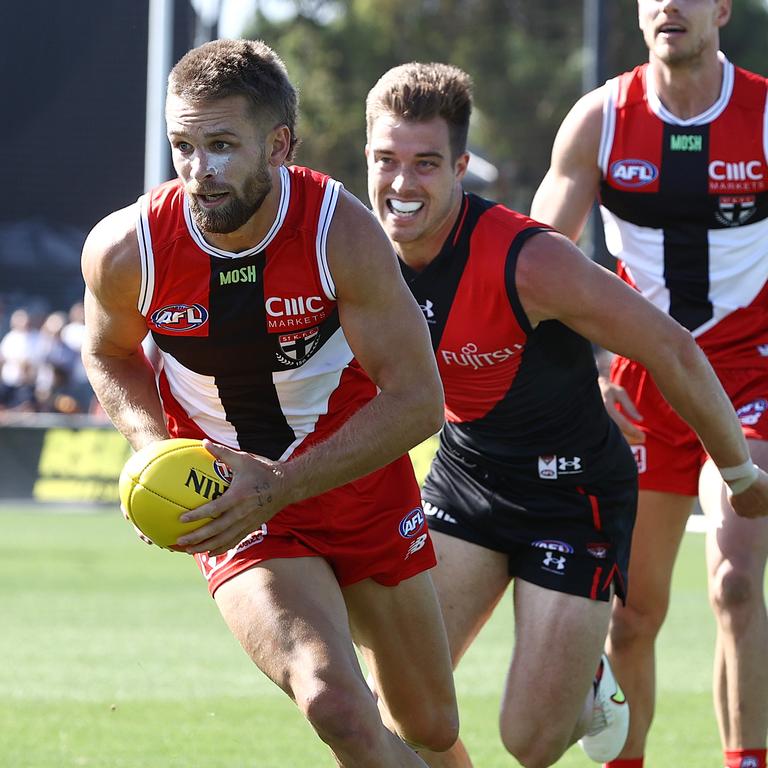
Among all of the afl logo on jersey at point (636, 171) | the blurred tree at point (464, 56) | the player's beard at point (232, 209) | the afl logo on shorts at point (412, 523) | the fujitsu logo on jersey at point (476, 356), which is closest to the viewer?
the player's beard at point (232, 209)

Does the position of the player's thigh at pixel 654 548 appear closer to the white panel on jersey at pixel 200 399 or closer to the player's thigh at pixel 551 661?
the player's thigh at pixel 551 661

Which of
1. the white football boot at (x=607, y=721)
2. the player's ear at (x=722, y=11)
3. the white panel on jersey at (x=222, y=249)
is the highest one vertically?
the player's ear at (x=722, y=11)

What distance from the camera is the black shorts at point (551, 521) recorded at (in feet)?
18.2

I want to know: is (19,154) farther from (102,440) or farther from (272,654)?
(272,654)

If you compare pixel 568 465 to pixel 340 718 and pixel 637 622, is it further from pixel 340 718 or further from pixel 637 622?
pixel 340 718

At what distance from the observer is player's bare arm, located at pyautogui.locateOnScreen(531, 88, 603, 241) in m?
5.96

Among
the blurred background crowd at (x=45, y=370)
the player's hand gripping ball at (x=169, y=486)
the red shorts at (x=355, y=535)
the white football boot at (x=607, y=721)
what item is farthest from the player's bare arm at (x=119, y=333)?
the blurred background crowd at (x=45, y=370)

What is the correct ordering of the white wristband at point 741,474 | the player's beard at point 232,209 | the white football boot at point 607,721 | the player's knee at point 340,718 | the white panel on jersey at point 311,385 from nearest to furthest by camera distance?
the player's knee at point 340,718
the player's beard at point 232,209
the white panel on jersey at point 311,385
the white wristband at point 741,474
the white football boot at point 607,721

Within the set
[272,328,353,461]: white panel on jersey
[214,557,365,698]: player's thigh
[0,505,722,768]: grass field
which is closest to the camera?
[214,557,365,698]: player's thigh

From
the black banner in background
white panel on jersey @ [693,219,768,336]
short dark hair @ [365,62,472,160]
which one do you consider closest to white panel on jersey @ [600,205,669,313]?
white panel on jersey @ [693,219,768,336]

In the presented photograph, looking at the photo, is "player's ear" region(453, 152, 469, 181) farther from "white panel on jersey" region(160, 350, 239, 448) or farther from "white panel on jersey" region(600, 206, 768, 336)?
"white panel on jersey" region(160, 350, 239, 448)

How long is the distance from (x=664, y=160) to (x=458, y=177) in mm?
1057

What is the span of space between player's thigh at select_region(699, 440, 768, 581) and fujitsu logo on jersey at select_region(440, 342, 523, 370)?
108 centimetres

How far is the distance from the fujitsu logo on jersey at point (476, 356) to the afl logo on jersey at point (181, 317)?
1.19 metres
